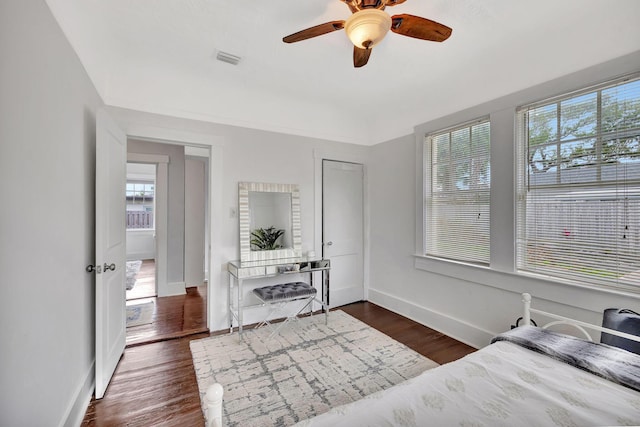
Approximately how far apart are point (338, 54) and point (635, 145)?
2327 millimetres

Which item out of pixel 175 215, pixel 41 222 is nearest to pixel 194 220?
pixel 175 215

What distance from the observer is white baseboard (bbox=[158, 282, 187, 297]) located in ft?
14.7

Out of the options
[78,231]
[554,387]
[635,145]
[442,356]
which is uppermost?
[635,145]

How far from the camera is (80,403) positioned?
1873mm

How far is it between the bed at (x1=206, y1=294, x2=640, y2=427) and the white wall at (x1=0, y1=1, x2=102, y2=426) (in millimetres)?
996

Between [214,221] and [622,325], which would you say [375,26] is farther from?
[214,221]

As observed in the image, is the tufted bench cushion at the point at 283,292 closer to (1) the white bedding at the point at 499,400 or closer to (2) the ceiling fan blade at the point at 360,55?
(1) the white bedding at the point at 499,400

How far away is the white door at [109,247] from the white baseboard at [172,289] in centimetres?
185

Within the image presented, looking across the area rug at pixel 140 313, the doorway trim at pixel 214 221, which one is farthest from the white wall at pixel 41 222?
the area rug at pixel 140 313

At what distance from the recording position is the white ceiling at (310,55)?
197 cm

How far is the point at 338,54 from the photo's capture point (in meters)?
2.63

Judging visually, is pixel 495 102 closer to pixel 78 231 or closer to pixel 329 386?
pixel 329 386

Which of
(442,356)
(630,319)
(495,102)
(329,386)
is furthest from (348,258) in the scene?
(630,319)

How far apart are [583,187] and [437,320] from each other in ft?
6.26
